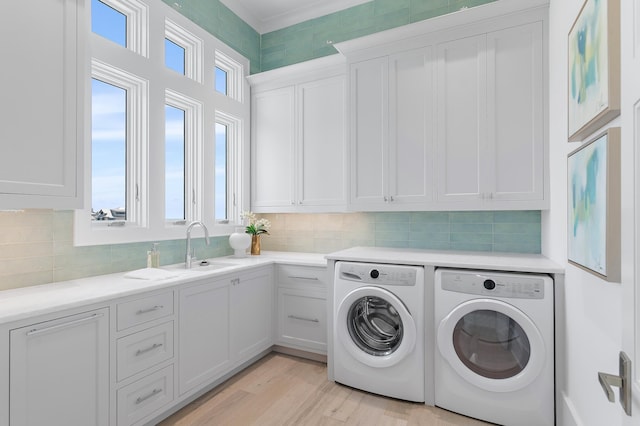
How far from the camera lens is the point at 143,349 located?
192 cm

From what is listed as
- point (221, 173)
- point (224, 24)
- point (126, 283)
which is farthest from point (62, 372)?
point (224, 24)

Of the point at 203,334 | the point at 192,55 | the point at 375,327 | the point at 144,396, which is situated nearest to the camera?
the point at 144,396

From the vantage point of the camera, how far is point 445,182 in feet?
8.29

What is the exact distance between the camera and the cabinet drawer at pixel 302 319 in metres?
2.83

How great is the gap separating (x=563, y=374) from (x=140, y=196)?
2938 mm

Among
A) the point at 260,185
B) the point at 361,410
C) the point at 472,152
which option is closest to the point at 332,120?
the point at 260,185

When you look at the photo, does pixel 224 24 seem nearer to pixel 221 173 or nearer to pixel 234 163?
pixel 234 163

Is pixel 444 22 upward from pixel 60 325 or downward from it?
upward

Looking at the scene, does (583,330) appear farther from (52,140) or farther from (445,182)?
(52,140)

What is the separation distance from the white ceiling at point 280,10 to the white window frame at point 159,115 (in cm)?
50

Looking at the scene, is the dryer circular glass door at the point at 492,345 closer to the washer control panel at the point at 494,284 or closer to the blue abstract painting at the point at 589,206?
the washer control panel at the point at 494,284

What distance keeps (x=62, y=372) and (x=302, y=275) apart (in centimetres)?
171

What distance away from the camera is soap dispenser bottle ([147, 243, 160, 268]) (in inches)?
97.8

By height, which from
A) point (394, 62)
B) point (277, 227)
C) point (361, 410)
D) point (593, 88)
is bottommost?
point (361, 410)
